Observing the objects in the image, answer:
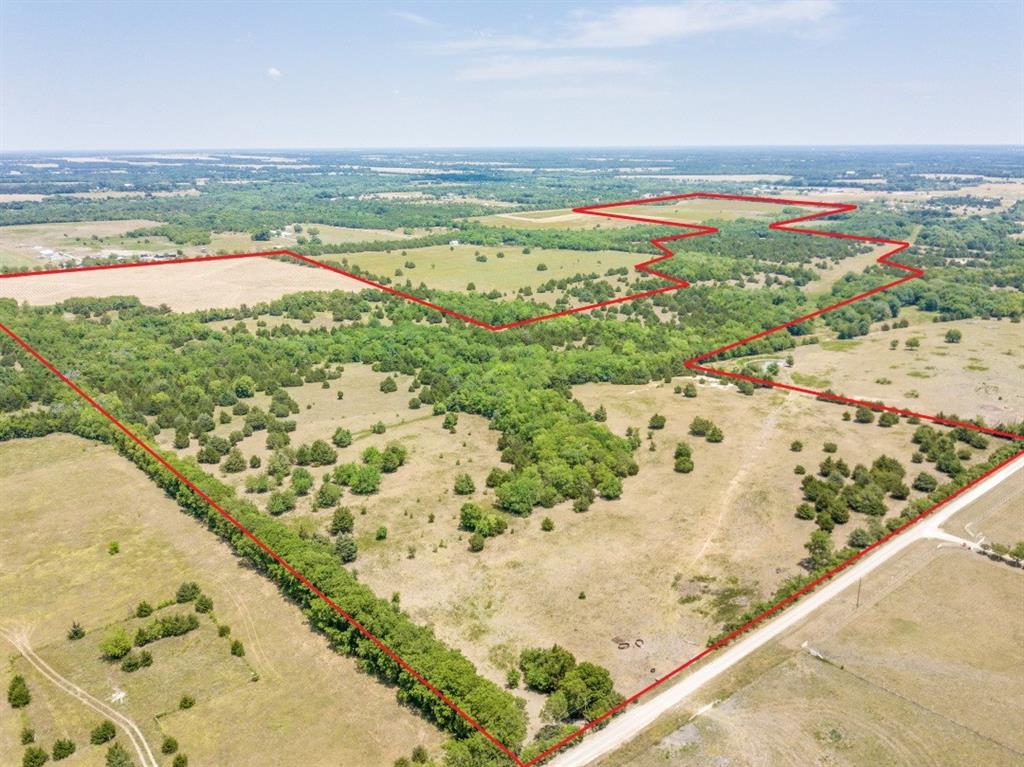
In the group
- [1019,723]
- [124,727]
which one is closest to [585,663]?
[1019,723]

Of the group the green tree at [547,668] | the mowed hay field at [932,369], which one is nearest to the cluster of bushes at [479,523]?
the green tree at [547,668]

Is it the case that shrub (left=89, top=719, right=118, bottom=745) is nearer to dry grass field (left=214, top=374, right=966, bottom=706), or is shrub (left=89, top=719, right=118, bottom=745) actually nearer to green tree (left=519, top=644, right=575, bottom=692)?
dry grass field (left=214, top=374, right=966, bottom=706)

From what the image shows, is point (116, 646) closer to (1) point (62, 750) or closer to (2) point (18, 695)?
(2) point (18, 695)

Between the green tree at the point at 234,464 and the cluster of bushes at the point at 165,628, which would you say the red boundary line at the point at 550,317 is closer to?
the green tree at the point at 234,464

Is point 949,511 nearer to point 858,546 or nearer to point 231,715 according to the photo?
point 858,546

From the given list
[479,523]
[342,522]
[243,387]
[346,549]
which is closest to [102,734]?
[346,549]

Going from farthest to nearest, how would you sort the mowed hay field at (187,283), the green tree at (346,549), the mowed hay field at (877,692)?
the mowed hay field at (187,283) → the green tree at (346,549) → the mowed hay field at (877,692)

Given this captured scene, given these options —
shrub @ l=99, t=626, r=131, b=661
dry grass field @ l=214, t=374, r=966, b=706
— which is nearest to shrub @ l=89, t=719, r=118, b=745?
shrub @ l=99, t=626, r=131, b=661
